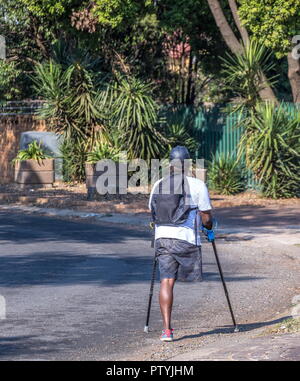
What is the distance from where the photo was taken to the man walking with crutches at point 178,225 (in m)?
9.19

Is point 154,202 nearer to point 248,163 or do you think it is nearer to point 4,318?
point 4,318

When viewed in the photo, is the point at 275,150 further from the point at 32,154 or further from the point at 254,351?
the point at 254,351

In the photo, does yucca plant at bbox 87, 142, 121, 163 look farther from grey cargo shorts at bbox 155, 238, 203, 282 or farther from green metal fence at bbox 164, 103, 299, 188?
grey cargo shorts at bbox 155, 238, 203, 282

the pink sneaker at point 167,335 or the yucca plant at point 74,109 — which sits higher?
the yucca plant at point 74,109

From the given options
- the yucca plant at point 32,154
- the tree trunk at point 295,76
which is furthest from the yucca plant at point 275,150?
the yucca plant at point 32,154

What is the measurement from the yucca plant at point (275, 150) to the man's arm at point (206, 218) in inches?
565

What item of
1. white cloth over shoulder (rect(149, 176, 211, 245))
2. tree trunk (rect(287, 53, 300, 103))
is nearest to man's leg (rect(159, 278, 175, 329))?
white cloth over shoulder (rect(149, 176, 211, 245))

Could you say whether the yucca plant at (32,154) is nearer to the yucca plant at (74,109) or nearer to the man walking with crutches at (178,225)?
the yucca plant at (74,109)

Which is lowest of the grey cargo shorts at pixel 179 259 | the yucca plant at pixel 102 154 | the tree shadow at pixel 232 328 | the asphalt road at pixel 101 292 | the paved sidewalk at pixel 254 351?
the tree shadow at pixel 232 328

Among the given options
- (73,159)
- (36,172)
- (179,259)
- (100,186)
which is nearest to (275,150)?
(100,186)

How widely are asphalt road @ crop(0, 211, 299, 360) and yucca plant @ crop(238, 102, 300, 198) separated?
691cm
